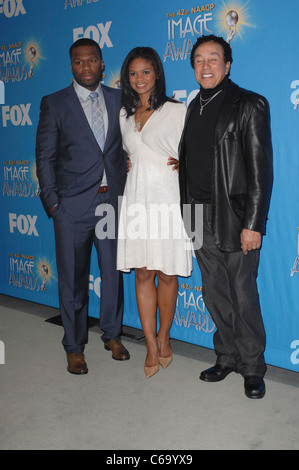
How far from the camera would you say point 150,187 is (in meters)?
2.62

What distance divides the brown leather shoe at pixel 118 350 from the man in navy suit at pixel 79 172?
226 millimetres

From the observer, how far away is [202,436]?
220 centimetres

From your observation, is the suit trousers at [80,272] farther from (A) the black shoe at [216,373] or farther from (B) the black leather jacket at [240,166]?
(B) the black leather jacket at [240,166]

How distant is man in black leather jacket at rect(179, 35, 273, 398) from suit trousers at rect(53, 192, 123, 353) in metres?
0.57

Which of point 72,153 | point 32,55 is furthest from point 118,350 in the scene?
point 32,55

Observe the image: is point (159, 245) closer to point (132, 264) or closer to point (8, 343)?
point (132, 264)

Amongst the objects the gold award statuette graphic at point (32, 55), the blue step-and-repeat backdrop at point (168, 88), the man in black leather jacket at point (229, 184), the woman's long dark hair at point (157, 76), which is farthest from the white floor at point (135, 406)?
the gold award statuette graphic at point (32, 55)

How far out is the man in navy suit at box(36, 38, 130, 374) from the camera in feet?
9.10

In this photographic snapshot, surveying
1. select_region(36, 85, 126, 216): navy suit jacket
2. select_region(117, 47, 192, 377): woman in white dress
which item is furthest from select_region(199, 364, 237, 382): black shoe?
select_region(36, 85, 126, 216): navy suit jacket

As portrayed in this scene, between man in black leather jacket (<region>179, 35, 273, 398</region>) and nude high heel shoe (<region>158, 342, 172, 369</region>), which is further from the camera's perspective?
nude high heel shoe (<region>158, 342, 172, 369</region>)

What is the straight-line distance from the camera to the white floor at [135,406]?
2.17m

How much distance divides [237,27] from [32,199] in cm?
217

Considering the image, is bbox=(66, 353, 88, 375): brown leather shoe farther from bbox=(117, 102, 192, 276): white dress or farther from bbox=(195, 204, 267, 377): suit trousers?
bbox=(195, 204, 267, 377): suit trousers

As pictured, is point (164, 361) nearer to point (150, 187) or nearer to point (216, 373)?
point (216, 373)
